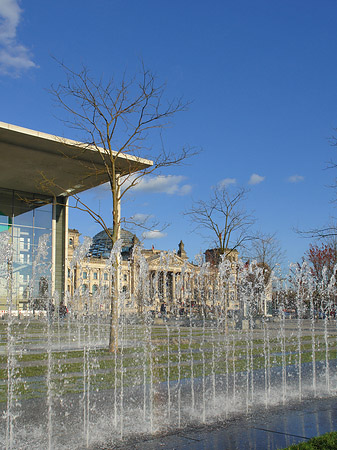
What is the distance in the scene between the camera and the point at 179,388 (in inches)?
287

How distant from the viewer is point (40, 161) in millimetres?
31297

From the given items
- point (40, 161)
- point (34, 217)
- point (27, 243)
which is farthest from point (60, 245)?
point (40, 161)

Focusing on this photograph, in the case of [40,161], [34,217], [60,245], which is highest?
[40,161]

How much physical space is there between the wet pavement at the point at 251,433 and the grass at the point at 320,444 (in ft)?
0.63

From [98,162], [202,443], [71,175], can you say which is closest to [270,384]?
[202,443]

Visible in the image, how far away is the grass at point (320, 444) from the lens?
13.5 ft

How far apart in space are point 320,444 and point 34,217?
35.6 metres

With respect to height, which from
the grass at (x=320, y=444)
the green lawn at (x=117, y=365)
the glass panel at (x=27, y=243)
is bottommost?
the green lawn at (x=117, y=365)

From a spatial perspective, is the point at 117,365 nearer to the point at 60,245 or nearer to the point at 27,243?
the point at 27,243

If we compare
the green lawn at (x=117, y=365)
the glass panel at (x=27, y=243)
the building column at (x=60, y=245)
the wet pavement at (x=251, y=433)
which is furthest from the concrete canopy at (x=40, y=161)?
the wet pavement at (x=251, y=433)

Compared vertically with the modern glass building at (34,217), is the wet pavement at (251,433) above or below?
below

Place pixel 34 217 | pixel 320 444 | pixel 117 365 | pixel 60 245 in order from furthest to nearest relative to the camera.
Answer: pixel 60 245
pixel 34 217
pixel 117 365
pixel 320 444

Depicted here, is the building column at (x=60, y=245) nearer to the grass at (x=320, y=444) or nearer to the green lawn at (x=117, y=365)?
the green lawn at (x=117, y=365)

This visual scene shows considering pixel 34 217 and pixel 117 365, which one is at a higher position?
pixel 34 217
